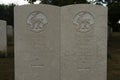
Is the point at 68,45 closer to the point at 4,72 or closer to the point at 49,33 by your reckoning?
the point at 49,33

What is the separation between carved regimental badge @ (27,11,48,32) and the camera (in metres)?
6.94

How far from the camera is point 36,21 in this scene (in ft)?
22.8

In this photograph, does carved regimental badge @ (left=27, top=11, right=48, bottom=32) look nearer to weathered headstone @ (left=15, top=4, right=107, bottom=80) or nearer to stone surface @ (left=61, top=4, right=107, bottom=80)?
weathered headstone @ (left=15, top=4, right=107, bottom=80)

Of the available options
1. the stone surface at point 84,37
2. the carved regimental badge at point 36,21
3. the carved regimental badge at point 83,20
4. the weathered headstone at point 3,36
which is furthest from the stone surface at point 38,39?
the weathered headstone at point 3,36

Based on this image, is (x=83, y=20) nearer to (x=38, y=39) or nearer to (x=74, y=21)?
(x=74, y=21)

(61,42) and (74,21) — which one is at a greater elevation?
(74,21)

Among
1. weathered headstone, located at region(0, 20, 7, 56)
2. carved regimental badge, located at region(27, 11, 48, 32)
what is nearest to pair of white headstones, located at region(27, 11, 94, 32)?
carved regimental badge, located at region(27, 11, 48, 32)

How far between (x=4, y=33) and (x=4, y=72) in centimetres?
368

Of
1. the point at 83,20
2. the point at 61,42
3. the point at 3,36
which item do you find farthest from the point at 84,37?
the point at 3,36

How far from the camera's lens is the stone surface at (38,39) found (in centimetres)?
692

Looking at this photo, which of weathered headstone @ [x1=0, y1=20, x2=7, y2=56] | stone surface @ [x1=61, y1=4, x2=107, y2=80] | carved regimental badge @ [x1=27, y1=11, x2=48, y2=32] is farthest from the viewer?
weathered headstone @ [x1=0, y1=20, x2=7, y2=56]

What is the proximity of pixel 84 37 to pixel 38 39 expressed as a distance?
3.19 feet

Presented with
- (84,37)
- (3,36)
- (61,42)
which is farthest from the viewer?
(3,36)

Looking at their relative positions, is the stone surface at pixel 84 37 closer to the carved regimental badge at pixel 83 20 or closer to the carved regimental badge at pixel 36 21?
the carved regimental badge at pixel 83 20
